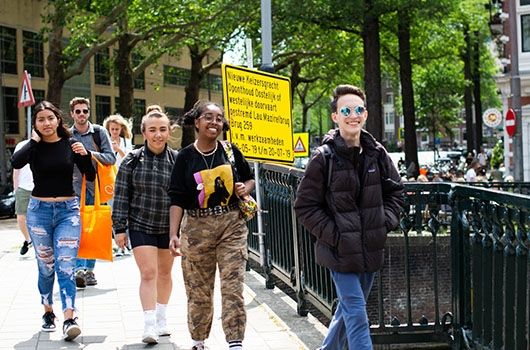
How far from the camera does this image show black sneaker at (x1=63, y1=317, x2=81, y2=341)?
675 cm

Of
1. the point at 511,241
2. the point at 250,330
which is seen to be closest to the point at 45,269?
the point at 250,330

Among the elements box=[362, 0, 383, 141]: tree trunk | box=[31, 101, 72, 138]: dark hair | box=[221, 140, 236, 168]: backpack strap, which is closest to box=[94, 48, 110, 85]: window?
box=[362, 0, 383, 141]: tree trunk

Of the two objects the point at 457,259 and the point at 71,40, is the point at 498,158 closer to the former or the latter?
the point at 71,40

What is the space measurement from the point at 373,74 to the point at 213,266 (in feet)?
71.1

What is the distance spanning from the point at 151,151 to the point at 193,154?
3.00 feet

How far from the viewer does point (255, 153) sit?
9.19 m

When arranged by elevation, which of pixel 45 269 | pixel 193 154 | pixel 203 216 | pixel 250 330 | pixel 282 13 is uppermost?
pixel 282 13

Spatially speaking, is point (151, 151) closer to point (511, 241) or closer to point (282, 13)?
point (511, 241)

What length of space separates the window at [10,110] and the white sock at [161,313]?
3725 cm

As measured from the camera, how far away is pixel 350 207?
16.6ft

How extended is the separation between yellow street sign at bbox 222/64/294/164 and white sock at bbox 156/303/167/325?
237 centimetres

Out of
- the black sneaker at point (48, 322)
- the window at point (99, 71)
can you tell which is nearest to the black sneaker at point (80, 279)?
the black sneaker at point (48, 322)

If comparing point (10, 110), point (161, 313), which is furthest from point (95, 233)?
point (10, 110)

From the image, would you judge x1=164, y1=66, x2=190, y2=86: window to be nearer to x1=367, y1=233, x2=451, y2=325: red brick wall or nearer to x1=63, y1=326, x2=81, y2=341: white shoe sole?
x1=367, y1=233, x2=451, y2=325: red brick wall
